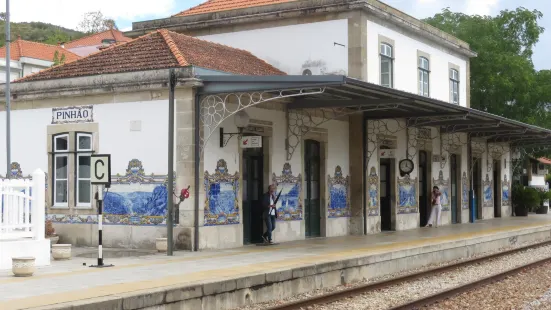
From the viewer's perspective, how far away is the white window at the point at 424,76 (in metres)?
26.3

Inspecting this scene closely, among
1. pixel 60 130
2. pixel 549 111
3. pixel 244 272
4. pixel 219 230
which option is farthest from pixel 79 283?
pixel 549 111

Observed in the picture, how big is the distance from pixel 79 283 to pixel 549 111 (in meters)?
34.4

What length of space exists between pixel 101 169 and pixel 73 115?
15.3 feet

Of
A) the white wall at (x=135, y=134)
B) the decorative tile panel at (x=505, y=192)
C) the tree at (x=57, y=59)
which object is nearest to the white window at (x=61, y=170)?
the white wall at (x=135, y=134)

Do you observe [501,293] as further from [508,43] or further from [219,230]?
[508,43]

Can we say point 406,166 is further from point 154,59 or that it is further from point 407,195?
point 154,59

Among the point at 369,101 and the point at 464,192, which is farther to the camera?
the point at 464,192

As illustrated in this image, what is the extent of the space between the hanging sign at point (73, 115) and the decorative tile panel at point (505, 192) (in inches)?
830

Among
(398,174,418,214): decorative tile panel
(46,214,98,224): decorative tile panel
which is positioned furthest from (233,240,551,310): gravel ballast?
(46,214,98,224): decorative tile panel

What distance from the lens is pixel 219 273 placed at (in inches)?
493

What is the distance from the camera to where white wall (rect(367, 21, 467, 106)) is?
22.7m

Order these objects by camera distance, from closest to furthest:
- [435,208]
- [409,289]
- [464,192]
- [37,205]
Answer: [37,205] < [409,289] < [435,208] < [464,192]

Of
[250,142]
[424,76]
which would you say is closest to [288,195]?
[250,142]

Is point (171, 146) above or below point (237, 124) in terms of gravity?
below
